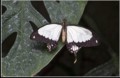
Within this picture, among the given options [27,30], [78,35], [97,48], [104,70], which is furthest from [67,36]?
[97,48]

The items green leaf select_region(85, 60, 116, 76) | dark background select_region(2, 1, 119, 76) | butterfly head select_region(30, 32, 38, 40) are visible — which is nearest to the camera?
butterfly head select_region(30, 32, 38, 40)

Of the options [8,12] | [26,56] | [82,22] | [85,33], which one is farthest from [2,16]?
[82,22]

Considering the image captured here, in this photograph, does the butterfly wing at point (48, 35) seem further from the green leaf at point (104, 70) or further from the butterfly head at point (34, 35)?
the green leaf at point (104, 70)

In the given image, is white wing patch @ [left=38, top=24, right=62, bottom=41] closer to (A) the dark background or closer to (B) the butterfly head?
(B) the butterfly head

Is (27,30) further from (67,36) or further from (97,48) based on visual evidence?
(97,48)

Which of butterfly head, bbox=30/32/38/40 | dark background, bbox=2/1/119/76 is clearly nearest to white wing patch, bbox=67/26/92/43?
butterfly head, bbox=30/32/38/40

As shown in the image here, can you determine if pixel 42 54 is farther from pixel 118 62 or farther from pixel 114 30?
pixel 114 30

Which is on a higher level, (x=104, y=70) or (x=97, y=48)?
(x=104, y=70)
